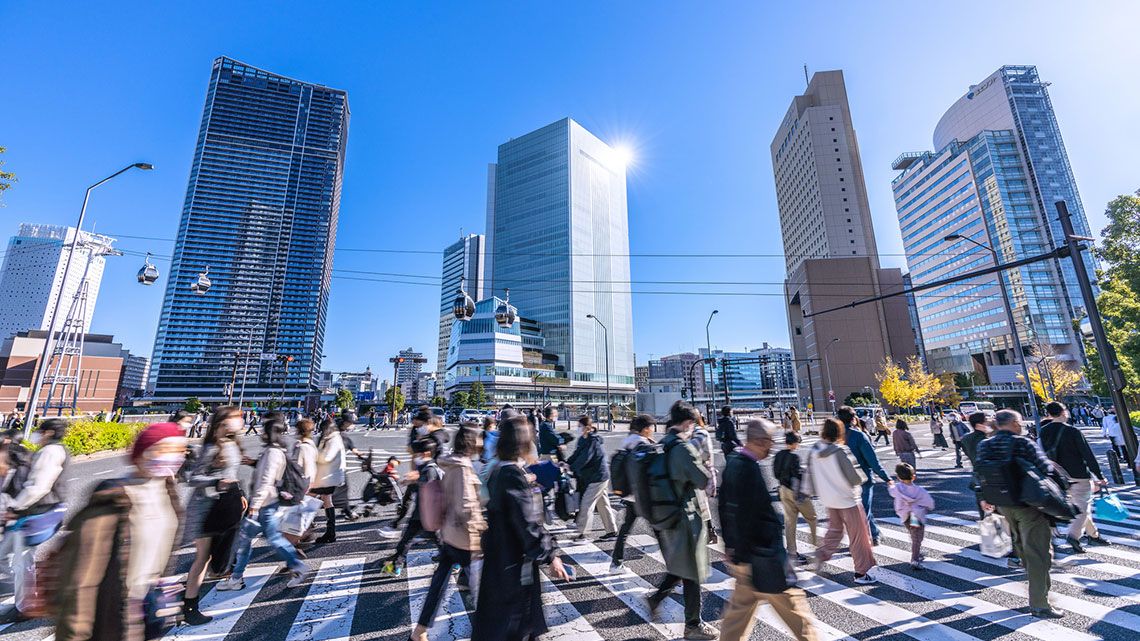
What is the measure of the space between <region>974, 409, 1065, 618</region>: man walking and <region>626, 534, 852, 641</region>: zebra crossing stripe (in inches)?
80.3

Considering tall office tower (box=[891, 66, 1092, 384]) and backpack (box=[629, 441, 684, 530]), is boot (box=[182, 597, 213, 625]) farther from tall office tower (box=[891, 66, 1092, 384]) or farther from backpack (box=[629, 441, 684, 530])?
tall office tower (box=[891, 66, 1092, 384])

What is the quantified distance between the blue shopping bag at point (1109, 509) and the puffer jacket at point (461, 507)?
8.34m

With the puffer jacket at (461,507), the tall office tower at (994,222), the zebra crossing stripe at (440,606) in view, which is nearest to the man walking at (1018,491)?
the puffer jacket at (461,507)

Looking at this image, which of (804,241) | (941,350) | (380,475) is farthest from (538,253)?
(380,475)

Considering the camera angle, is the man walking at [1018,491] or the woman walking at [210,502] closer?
the man walking at [1018,491]

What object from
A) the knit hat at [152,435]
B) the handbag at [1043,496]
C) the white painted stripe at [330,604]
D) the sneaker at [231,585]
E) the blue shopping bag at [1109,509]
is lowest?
the white painted stripe at [330,604]

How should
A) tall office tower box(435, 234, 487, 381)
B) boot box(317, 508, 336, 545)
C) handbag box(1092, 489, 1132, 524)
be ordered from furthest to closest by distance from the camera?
tall office tower box(435, 234, 487, 381)
boot box(317, 508, 336, 545)
handbag box(1092, 489, 1132, 524)

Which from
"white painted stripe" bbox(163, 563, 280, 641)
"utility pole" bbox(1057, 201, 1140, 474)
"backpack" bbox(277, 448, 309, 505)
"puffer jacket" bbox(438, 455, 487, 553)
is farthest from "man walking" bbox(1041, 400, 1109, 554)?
"white painted stripe" bbox(163, 563, 280, 641)

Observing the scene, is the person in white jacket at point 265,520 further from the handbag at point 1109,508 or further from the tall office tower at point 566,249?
the tall office tower at point 566,249

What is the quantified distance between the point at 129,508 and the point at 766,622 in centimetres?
497

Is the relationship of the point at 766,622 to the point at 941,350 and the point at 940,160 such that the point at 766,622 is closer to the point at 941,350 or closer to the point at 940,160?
the point at 941,350

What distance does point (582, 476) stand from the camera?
6.48 metres

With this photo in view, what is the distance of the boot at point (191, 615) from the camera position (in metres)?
4.03

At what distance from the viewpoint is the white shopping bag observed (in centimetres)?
516
